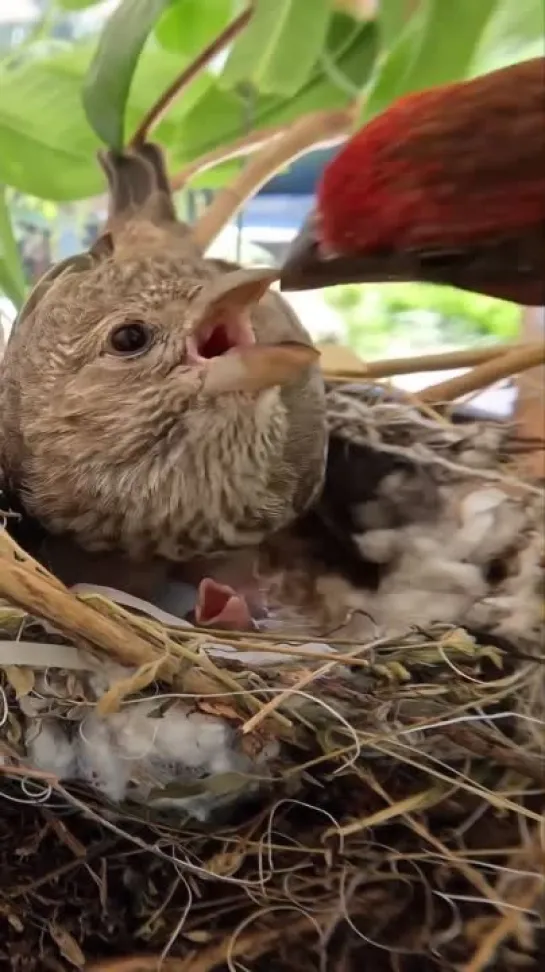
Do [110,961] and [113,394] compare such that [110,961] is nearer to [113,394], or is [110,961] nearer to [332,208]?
[113,394]

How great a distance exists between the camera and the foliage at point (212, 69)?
24.9 inches

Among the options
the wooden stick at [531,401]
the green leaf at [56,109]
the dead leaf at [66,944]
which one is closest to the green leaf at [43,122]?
the green leaf at [56,109]

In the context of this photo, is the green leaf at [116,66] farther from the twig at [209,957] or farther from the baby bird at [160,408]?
the twig at [209,957]

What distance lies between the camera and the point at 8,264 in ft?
2.45

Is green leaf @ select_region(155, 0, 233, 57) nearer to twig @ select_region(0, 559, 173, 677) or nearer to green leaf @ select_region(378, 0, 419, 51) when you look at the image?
green leaf @ select_region(378, 0, 419, 51)

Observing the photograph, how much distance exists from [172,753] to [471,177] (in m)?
0.31

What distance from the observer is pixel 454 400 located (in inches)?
27.9

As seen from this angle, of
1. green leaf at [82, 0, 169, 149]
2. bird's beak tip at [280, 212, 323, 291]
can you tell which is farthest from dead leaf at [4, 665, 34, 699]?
green leaf at [82, 0, 169, 149]

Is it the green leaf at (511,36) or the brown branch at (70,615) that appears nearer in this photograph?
the brown branch at (70,615)

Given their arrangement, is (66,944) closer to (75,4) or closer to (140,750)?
(140,750)

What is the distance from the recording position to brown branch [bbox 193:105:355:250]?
2.28 feet

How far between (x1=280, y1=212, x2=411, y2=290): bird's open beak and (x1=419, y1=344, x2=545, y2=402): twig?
102 millimetres

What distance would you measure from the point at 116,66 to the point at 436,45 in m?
0.20

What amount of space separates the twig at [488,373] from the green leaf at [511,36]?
0.18 metres
